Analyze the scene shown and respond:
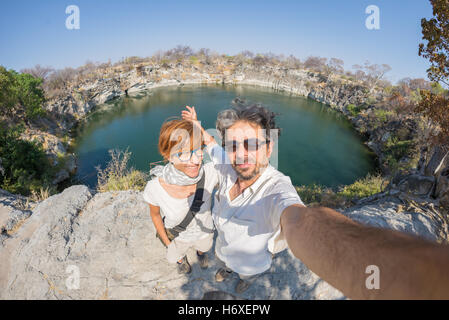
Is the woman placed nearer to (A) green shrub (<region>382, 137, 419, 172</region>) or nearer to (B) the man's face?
(B) the man's face

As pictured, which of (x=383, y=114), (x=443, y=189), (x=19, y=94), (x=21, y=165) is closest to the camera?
(x=443, y=189)

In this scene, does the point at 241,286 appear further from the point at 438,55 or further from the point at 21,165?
the point at 21,165

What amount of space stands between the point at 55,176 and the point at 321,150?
2118 centimetres

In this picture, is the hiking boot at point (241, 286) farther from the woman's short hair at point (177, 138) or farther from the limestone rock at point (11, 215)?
the limestone rock at point (11, 215)

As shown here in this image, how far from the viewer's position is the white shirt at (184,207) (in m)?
1.57

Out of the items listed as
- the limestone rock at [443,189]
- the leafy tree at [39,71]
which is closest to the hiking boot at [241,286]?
the limestone rock at [443,189]

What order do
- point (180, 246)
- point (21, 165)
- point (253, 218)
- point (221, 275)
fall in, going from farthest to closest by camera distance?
point (21, 165), point (221, 275), point (180, 246), point (253, 218)

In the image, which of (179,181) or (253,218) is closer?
(253,218)

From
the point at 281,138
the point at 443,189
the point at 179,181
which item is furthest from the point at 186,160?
the point at 281,138

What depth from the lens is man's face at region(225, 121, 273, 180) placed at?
4.46 feet

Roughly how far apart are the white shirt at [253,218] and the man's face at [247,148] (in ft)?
0.36

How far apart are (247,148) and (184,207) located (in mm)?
834

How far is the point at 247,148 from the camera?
1.44m

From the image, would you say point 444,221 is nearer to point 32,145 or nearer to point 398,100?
point 32,145
